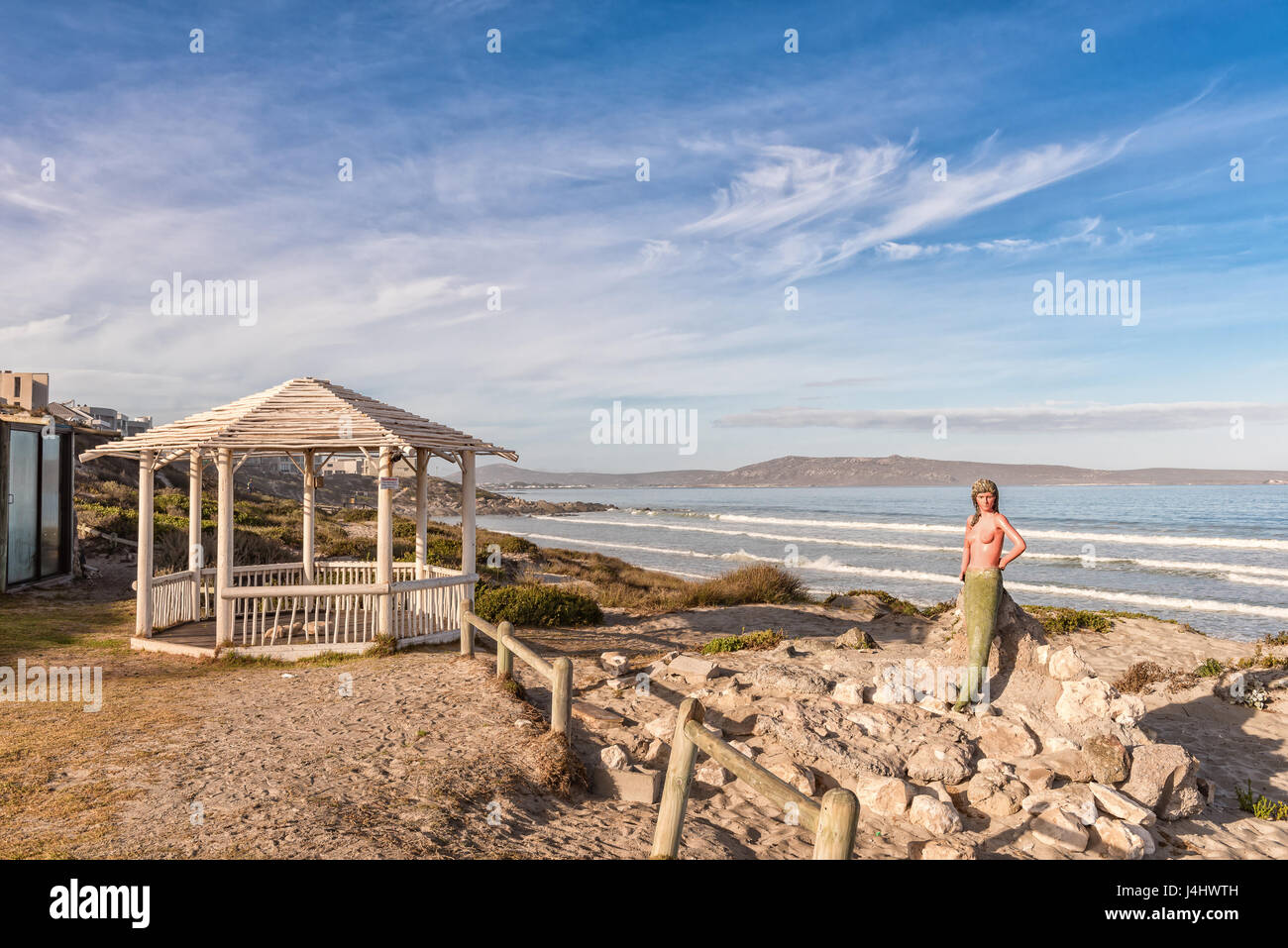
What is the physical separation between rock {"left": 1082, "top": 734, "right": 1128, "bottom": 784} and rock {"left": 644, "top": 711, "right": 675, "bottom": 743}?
4.34m

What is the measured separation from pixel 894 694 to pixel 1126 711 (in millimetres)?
2418

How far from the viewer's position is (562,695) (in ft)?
24.8

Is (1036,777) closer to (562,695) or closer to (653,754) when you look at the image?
(653,754)

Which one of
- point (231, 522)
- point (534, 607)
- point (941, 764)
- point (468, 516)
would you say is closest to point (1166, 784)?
point (941, 764)

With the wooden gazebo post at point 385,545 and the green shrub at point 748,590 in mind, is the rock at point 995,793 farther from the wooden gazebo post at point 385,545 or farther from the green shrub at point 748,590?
the green shrub at point 748,590

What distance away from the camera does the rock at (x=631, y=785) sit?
23.1 feet

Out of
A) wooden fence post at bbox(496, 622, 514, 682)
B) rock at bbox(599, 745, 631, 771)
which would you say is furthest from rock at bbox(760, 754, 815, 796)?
wooden fence post at bbox(496, 622, 514, 682)

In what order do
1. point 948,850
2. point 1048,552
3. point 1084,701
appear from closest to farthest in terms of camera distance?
point 948,850 < point 1084,701 < point 1048,552

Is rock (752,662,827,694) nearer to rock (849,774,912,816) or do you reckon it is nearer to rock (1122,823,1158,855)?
rock (849,774,912,816)

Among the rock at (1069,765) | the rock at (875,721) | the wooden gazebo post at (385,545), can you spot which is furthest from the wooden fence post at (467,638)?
the rock at (1069,765)

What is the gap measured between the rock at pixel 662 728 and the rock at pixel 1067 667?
14.9 feet
